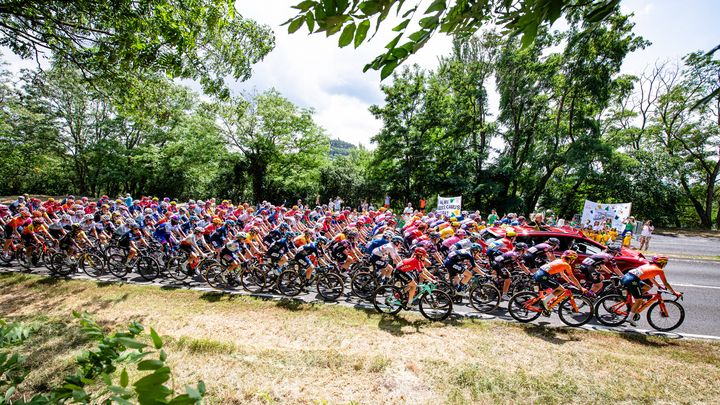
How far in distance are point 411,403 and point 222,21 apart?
29.3ft

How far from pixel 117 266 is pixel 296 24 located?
37.5 ft

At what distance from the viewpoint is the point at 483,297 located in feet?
26.5

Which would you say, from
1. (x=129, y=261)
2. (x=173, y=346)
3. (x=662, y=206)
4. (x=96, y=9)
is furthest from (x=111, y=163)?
(x=662, y=206)

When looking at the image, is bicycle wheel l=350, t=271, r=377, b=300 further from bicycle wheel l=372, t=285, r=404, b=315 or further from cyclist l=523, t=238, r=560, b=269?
cyclist l=523, t=238, r=560, b=269

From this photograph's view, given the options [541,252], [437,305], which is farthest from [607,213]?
[437,305]

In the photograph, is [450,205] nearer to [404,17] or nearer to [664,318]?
[664,318]

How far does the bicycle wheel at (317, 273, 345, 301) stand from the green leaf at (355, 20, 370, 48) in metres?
7.39

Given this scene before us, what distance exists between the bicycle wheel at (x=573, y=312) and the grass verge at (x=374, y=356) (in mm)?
533

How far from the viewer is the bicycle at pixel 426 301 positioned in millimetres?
7316

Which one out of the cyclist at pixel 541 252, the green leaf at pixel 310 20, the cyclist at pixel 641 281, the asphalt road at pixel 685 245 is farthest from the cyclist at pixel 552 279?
the asphalt road at pixel 685 245

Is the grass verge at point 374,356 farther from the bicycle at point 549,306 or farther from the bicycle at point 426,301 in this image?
the bicycle at point 549,306

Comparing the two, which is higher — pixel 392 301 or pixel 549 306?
pixel 549 306

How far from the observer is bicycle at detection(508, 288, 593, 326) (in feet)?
23.2

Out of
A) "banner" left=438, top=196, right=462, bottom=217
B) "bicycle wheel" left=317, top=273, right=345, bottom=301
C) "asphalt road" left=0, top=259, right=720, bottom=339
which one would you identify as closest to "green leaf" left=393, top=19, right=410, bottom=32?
"asphalt road" left=0, top=259, right=720, bottom=339
